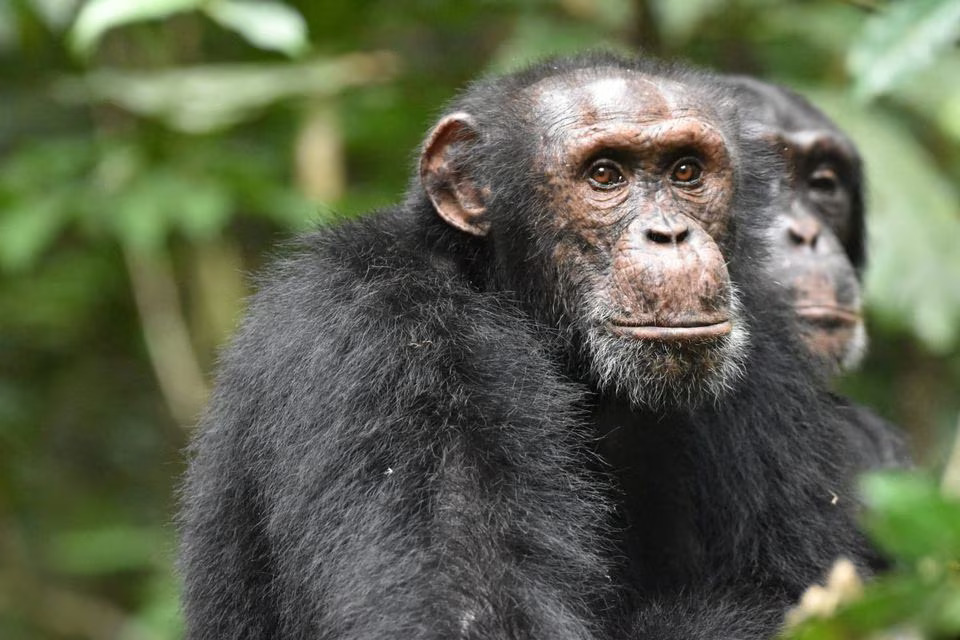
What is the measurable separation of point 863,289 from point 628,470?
2.18 m

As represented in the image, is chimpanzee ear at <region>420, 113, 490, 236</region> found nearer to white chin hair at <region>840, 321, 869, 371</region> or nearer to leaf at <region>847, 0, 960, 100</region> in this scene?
leaf at <region>847, 0, 960, 100</region>

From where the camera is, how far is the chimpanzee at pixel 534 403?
10.2 ft

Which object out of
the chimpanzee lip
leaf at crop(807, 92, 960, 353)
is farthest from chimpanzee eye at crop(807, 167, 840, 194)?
the chimpanzee lip

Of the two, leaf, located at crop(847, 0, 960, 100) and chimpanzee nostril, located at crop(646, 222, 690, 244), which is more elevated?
leaf, located at crop(847, 0, 960, 100)

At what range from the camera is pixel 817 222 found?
5.29 meters

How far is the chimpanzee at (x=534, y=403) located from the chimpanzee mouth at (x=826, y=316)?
0.63m

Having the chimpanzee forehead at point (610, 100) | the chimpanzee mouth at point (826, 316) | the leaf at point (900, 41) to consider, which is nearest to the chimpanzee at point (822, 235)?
the chimpanzee mouth at point (826, 316)

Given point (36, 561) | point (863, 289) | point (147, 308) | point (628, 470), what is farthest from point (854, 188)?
point (36, 561)

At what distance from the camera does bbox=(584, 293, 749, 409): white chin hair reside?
3.63 m

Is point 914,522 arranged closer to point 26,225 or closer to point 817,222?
point 817,222

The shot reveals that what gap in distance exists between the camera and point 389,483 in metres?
3.10

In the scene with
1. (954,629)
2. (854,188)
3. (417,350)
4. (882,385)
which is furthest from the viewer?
(882,385)

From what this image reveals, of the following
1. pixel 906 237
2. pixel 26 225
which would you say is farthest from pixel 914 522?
pixel 26 225

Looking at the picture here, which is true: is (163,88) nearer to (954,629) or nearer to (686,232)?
(686,232)
